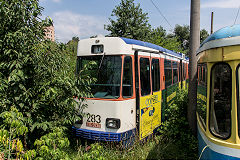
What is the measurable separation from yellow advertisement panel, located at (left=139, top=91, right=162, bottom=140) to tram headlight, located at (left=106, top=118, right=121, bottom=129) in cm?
87

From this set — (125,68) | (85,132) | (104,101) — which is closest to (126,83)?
(125,68)

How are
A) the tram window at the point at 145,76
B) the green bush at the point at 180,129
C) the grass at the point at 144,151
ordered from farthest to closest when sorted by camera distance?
1. the tram window at the point at 145,76
2. the green bush at the point at 180,129
3. the grass at the point at 144,151

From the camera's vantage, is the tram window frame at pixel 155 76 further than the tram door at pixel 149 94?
Yes

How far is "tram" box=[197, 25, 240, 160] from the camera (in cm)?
275

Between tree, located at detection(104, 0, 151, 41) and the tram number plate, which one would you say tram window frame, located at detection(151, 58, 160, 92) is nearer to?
the tram number plate

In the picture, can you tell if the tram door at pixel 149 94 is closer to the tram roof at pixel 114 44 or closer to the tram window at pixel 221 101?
the tram roof at pixel 114 44

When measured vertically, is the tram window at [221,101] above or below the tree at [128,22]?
below

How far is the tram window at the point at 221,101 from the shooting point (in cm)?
285

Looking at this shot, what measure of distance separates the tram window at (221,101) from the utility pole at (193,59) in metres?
3.24

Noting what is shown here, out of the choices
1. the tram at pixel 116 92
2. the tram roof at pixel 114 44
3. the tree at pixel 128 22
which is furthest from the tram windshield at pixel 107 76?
the tree at pixel 128 22

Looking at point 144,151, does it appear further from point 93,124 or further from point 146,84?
point 146,84

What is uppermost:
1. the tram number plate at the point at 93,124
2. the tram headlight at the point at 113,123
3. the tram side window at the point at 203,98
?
the tram side window at the point at 203,98

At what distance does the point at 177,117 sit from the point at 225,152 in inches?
153

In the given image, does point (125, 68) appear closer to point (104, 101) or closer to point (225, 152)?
point (104, 101)
